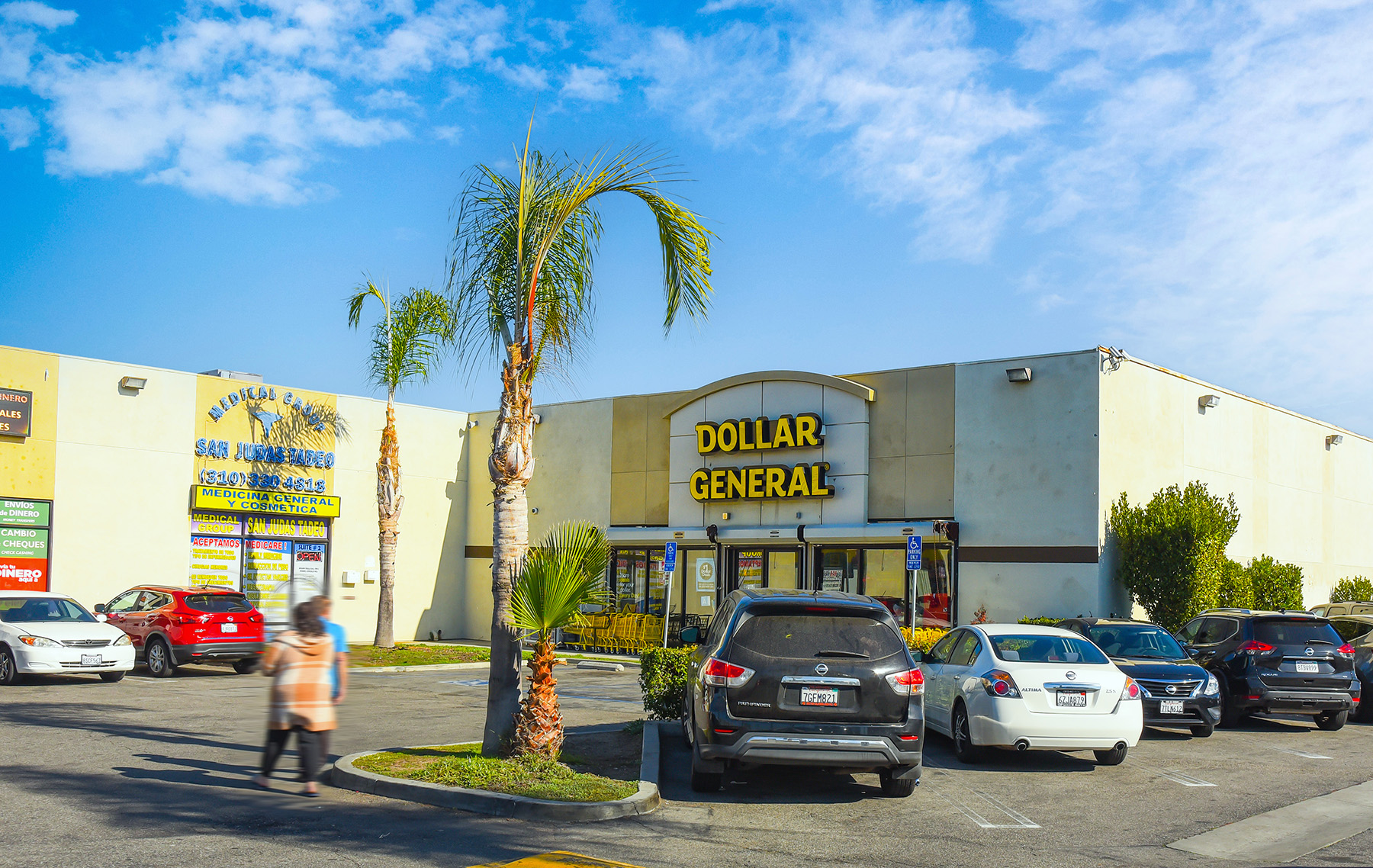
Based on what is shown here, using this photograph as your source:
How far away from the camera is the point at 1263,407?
2873 centimetres

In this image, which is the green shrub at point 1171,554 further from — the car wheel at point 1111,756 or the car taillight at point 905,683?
the car taillight at point 905,683

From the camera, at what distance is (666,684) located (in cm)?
1299

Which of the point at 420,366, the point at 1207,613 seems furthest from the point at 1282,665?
the point at 420,366

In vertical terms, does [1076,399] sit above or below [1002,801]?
above

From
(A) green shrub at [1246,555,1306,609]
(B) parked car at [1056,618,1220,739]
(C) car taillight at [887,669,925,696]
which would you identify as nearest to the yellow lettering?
(A) green shrub at [1246,555,1306,609]

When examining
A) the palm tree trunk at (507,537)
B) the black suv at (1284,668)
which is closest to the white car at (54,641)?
the palm tree trunk at (507,537)

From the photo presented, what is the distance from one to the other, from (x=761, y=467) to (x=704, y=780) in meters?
19.0

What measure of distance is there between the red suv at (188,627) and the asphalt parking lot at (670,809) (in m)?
5.82

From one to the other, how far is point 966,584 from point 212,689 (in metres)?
15.5

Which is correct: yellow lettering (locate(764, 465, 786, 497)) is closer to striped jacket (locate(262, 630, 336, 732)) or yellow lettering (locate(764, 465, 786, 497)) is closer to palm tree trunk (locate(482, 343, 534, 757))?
Result: palm tree trunk (locate(482, 343, 534, 757))

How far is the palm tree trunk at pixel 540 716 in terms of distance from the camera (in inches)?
388

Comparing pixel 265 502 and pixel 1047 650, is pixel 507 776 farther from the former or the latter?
pixel 265 502

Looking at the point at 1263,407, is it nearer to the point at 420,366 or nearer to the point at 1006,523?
the point at 1006,523

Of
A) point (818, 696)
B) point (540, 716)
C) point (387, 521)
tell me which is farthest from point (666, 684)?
point (387, 521)
